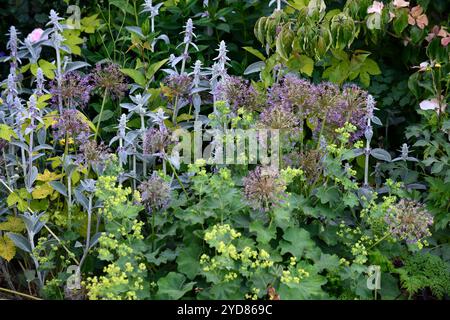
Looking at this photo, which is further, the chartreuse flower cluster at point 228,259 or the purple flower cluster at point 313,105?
the purple flower cluster at point 313,105

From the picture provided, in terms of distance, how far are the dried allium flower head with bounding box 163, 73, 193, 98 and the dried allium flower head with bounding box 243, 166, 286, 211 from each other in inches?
29.7

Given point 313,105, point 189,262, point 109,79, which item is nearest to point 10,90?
point 109,79

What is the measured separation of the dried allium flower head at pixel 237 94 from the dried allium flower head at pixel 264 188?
0.48m

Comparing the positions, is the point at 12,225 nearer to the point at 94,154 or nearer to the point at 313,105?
the point at 94,154

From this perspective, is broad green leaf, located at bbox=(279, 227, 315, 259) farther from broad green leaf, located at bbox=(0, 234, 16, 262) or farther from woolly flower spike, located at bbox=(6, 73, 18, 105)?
woolly flower spike, located at bbox=(6, 73, 18, 105)

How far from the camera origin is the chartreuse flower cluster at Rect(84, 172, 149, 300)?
2.60m

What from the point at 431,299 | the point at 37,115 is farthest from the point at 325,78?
the point at 37,115

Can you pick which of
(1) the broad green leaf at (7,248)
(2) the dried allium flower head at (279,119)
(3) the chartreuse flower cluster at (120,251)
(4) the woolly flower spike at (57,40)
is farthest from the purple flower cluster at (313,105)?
(1) the broad green leaf at (7,248)

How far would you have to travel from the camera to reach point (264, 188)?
2.69 m

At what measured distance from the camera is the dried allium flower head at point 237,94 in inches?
124

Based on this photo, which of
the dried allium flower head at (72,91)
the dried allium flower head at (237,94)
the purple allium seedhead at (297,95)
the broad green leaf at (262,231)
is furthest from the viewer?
the dried allium flower head at (72,91)

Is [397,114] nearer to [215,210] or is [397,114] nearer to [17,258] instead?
[215,210]

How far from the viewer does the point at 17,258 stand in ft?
11.3

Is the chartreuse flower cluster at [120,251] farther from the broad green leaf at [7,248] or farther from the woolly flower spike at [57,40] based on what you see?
the woolly flower spike at [57,40]
